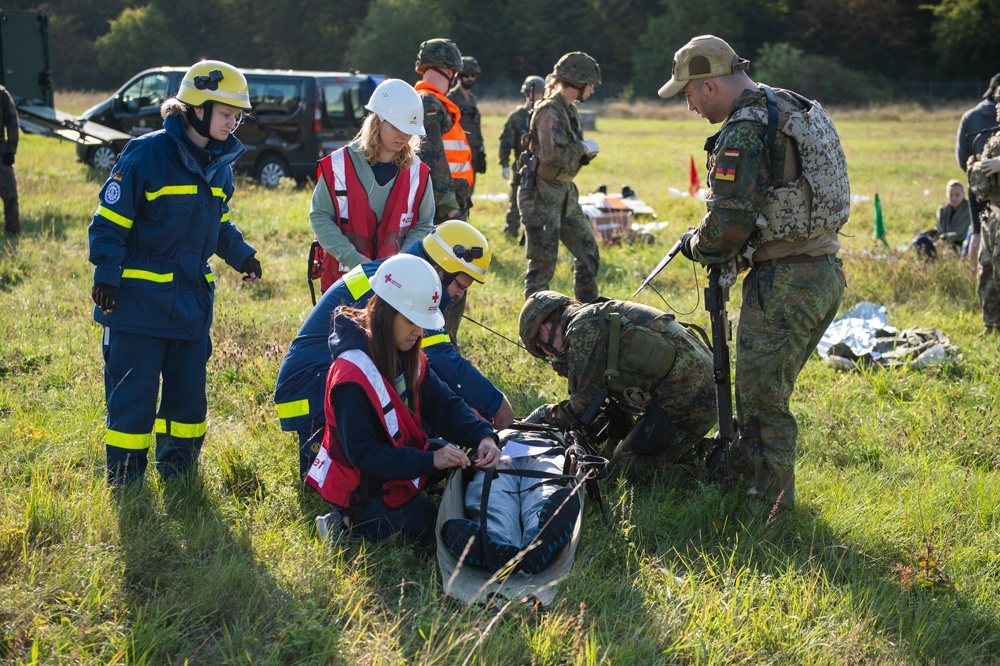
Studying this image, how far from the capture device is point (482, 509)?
139 inches

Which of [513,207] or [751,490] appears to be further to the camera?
[513,207]

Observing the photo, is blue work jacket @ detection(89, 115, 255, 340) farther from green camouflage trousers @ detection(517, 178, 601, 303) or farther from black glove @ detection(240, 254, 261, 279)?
green camouflage trousers @ detection(517, 178, 601, 303)

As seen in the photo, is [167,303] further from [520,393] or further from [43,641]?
[520,393]

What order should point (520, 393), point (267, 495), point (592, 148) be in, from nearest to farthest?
1. point (267, 495)
2. point (520, 393)
3. point (592, 148)

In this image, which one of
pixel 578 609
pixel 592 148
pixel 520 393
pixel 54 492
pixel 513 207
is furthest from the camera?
pixel 513 207

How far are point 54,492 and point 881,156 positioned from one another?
77.2 ft

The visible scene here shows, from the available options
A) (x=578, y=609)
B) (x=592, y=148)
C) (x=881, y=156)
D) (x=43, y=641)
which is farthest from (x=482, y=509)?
(x=881, y=156)

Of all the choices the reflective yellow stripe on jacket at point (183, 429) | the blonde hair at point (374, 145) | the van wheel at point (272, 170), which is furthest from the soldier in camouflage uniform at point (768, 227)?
the van wheel at point (272, 170)

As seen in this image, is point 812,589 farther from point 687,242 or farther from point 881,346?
point 881,346

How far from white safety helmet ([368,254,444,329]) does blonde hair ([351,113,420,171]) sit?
152cm

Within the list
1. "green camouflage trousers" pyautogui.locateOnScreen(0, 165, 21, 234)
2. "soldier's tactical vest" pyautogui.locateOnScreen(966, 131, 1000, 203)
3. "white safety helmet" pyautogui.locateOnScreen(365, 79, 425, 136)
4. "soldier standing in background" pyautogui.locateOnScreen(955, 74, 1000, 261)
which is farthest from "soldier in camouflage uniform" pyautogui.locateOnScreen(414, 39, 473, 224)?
"green camouflage trousers" pyautogui.locateOnScreen(0, 165, 21, 234)

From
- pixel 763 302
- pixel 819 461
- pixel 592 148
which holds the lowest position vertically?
pixel 819 461

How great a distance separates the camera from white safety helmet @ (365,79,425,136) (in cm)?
468

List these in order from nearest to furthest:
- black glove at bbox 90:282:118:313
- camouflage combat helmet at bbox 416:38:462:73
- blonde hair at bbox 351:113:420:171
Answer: black glove at bbox 90:282:118:313 → blonde hair at bbox 351:113:420:171 → camouflage combat helmet at bbox 416:38:462:73
